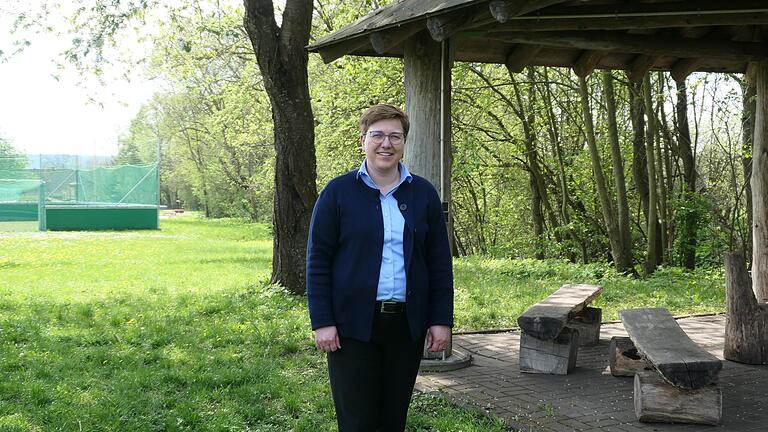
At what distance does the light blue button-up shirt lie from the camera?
11.1 feet

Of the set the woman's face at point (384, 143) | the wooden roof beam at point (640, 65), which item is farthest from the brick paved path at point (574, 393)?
the wooden roof beam at point (640, 65)

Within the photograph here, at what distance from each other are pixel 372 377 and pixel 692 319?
7.13 meters

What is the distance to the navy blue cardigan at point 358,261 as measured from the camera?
3350 mm

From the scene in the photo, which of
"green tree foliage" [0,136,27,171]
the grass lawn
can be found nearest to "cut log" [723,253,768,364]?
the grass lawn

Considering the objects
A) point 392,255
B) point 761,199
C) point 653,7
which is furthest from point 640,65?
point 392,255

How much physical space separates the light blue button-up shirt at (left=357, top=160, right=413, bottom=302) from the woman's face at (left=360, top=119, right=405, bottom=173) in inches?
4.6

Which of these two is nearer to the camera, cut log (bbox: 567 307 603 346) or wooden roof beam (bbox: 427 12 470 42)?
wooden roof beam (bbox: 427 12 470 42)

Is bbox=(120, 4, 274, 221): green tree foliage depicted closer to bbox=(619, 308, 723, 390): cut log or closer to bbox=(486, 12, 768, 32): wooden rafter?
bbox=(486, 12, 768, 32): wooden rafter

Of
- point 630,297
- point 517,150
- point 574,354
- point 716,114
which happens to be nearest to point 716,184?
point 716,114

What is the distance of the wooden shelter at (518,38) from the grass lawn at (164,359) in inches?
86.9

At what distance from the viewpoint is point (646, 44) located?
7.55 meters

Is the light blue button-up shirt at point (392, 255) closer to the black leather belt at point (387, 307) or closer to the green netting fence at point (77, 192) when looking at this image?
the black leather belt at point (387, 307)

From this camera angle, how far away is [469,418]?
5.27m

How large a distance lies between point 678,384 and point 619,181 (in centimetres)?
1108
